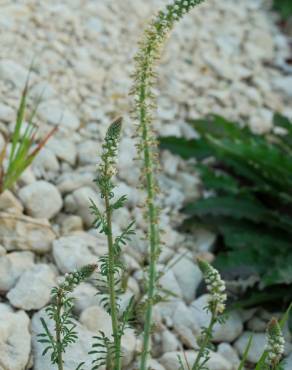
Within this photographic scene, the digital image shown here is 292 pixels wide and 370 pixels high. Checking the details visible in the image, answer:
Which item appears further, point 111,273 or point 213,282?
point 111,273

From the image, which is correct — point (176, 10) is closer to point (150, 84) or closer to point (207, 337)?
point (150, 84)

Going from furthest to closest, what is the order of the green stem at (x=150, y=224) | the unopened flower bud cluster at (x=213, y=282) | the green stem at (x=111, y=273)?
the green stem at (x=150, y=224) → the green stem at (x=111, y=273) → the unopened flower bud cluster at (x=213, y=282)

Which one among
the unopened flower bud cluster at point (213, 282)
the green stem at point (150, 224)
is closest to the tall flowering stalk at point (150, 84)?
the green stem at point (150, 224)

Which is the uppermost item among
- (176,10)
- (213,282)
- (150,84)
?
(176,10)

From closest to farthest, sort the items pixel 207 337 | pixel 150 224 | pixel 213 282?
pixel 213 282, pixel 207 337, pixel 150 224

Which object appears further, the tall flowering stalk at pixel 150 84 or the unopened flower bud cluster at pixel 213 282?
the tall flowering stalk at pixel 150 84

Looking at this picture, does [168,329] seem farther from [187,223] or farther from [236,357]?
[187,223]

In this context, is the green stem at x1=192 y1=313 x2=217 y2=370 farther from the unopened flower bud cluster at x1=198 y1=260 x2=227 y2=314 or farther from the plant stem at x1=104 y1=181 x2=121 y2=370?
the plant stem at x1=104 y1=181 x2=121 y2=370

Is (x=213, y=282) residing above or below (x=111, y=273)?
above

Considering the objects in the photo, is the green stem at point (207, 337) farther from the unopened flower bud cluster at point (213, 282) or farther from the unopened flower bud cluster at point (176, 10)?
the unopened flower bud cluster at point (176, 10)

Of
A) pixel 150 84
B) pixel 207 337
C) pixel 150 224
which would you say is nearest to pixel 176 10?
pixel 150 84

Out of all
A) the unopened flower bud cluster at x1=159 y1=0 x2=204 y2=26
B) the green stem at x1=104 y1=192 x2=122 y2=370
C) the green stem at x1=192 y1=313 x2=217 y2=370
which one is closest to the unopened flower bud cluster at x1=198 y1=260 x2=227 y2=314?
the green stem at x1=192 y1=313 x2=217 y2=370

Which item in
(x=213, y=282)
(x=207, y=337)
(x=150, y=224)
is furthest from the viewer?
(x=150, y=224)
